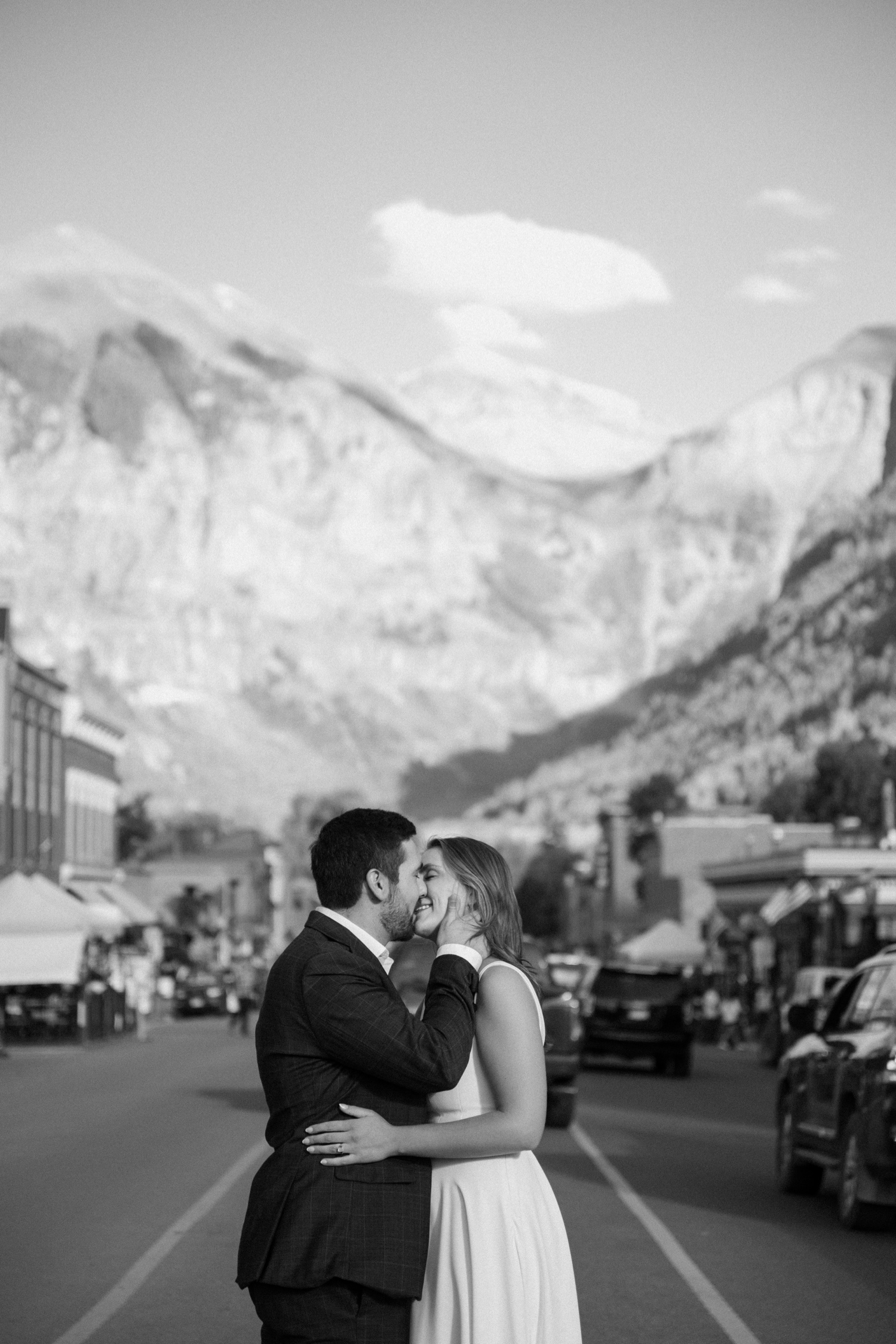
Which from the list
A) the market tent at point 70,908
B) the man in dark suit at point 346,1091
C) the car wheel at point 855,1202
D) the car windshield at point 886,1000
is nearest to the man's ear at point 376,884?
the man in dark suit at point 346,1091

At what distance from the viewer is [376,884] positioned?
17.0 feet

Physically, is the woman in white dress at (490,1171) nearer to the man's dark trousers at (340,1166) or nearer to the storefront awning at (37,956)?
the man's dark trousers at (340,1166)

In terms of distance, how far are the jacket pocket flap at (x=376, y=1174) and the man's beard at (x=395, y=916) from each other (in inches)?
21.1

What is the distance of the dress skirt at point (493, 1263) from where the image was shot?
5.15 m

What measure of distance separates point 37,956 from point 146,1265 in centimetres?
2644

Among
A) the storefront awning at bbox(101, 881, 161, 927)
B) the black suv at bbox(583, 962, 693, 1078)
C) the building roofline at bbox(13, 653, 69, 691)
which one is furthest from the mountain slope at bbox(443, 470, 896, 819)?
the black suv at bbox(583, 962, 693, 1078)

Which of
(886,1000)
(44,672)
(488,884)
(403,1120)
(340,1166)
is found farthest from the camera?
(44,672)

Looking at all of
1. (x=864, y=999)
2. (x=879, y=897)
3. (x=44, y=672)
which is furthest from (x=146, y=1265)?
(x=44, y=672)

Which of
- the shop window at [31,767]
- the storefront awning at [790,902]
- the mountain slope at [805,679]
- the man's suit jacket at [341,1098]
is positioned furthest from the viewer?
the mountain slope at [805,679]

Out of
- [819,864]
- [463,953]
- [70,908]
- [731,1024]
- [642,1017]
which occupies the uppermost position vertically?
[819,864]

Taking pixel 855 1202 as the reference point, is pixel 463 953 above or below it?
above

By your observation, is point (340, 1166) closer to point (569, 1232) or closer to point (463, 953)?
point (463, 953)

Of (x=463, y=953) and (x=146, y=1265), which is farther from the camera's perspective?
(x=146, y=1265)

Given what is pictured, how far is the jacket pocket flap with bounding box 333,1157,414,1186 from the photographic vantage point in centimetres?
495
